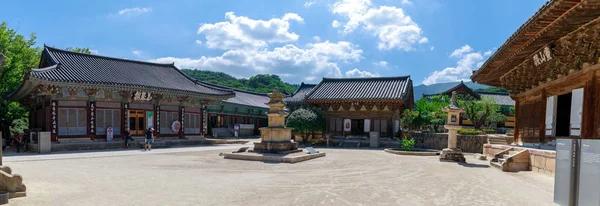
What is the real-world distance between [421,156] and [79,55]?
23.9m

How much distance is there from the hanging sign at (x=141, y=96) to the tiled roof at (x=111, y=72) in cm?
63

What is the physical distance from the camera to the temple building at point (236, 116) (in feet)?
120

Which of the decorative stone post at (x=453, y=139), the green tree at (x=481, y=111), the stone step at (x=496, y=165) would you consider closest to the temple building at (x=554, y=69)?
the decorative stone post at (x=453, y=139)

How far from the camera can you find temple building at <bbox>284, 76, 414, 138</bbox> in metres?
27.0

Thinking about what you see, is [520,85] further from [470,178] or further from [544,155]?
[470,178]

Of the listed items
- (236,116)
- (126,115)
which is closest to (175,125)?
(126,115)

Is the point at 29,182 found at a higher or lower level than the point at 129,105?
lower

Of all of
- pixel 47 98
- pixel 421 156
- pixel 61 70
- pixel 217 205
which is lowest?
pixel 421 156

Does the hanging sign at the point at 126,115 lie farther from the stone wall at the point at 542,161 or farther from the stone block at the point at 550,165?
the stone block at the point at 550,165

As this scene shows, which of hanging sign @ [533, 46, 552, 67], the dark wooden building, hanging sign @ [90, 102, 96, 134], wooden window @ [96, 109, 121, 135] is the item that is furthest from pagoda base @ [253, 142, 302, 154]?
the dark wooden building

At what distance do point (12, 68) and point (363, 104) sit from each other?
2722 centimetres

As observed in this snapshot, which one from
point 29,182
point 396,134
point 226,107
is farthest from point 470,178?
point 226,107

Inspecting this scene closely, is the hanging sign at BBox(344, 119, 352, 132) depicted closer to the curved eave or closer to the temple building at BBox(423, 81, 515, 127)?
Answer: the curved eave

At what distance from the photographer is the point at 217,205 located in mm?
6574
